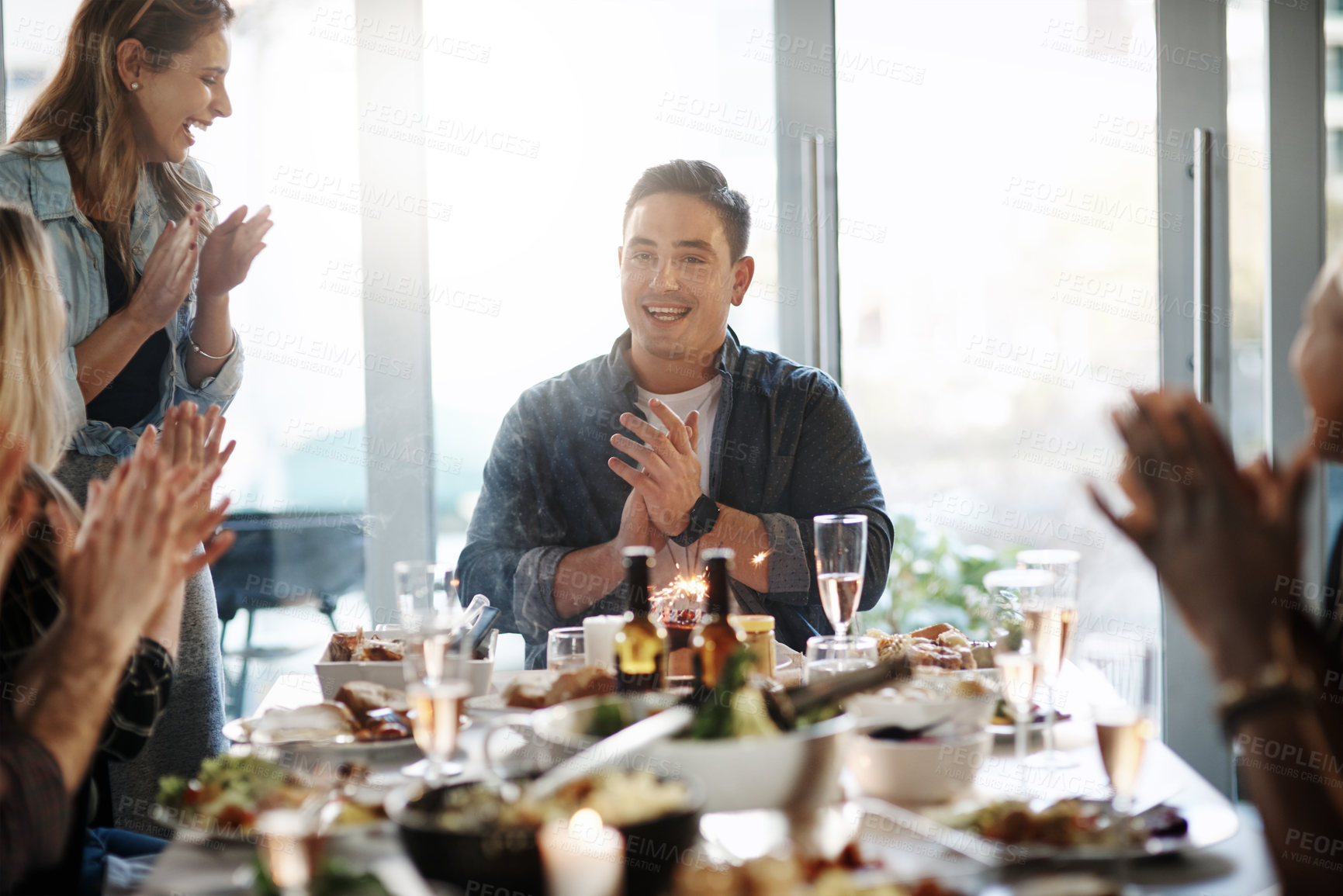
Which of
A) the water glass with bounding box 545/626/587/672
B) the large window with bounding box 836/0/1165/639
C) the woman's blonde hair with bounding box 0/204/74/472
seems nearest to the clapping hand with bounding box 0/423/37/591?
the woman's blonde hair with bounding box 0/204/74/472

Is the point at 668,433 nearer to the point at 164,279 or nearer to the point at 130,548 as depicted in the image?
the point at 164,279

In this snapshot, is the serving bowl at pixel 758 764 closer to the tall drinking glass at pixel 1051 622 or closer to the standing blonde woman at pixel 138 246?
the tall drinking glass at pixel 1051 622

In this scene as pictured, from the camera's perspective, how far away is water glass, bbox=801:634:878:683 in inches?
56.2

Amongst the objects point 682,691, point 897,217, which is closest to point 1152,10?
point 897,217

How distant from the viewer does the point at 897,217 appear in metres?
3.33

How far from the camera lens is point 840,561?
5.42 feet

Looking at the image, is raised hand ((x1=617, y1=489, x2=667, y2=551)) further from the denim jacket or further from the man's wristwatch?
the denim jacket

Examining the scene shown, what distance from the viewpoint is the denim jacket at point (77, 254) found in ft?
7.40

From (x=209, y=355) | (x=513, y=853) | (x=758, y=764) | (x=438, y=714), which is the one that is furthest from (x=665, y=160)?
(x=513, y=853)

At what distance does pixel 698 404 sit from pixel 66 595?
69.3 inches

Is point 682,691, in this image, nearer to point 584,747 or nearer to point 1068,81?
point 584,747

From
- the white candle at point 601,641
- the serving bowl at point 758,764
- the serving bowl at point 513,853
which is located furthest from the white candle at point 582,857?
the white candle at point 601,641

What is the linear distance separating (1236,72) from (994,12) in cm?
69

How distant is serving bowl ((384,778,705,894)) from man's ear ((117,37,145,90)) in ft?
6.69
